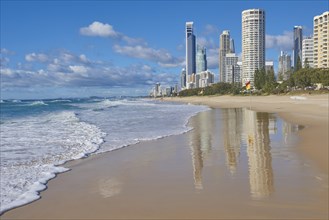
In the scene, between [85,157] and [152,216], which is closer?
[152,216]

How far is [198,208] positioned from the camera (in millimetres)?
5449

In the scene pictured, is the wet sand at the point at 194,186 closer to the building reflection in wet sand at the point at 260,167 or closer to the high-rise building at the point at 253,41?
the building reflection in wet sand at the point at 260,167

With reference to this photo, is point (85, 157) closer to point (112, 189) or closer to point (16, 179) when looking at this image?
point (16, 179)

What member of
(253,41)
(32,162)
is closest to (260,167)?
(32,162)

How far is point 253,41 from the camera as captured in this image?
7032 inches

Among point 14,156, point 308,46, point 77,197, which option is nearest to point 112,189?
point 77,197

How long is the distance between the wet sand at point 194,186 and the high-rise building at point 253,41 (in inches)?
6754

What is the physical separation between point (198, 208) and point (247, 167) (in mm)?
3175

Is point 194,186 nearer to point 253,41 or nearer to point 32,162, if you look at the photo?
point 32,162

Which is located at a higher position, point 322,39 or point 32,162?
point 322,39

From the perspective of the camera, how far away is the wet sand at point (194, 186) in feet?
17.5

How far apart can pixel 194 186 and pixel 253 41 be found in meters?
181

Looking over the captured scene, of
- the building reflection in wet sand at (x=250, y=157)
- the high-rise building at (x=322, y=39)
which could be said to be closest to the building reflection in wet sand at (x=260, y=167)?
the building reflection in wet sand at (x=250, y=157)

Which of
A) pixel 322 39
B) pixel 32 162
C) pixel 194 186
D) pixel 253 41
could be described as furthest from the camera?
pixel 253 41
